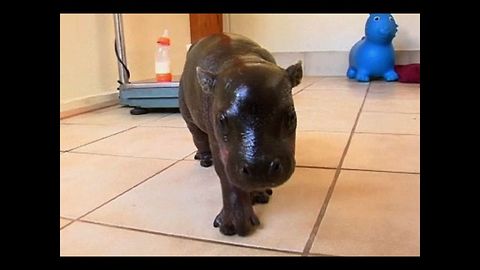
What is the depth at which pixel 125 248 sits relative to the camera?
2.33 ft

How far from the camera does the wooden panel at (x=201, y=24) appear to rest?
9.86ft

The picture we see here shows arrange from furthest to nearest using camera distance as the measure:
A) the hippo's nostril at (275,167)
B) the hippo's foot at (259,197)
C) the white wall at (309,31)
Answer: the white wall at (309,31)
the hippo's foot at (259,197)
the hippo's nostril at (275,167)

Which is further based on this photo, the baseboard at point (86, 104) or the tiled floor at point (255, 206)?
the baseboard at point (86, 104)

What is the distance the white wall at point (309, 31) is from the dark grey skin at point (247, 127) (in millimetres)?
2640

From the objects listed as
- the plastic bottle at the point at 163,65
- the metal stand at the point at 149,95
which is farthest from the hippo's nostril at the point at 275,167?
the plastic bottle at the point at 163,65

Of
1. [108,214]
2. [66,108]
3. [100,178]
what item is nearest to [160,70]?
[66,108]

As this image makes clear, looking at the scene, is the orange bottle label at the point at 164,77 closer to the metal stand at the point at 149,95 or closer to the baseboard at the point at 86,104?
the metal stand at the point at 149,95

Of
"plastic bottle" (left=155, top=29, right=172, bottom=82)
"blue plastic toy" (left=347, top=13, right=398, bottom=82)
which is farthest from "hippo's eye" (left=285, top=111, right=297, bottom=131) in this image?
"blue plastic toy" (left=347, top=13, right=398, bottom=82)

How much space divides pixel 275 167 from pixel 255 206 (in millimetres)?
249

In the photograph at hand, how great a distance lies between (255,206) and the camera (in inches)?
34.5

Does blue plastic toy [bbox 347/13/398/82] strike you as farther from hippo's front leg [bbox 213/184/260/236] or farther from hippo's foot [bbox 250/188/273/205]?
hippo's front leg [bbox 213/184/260/236]

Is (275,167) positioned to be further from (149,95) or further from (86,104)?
(86,104)
